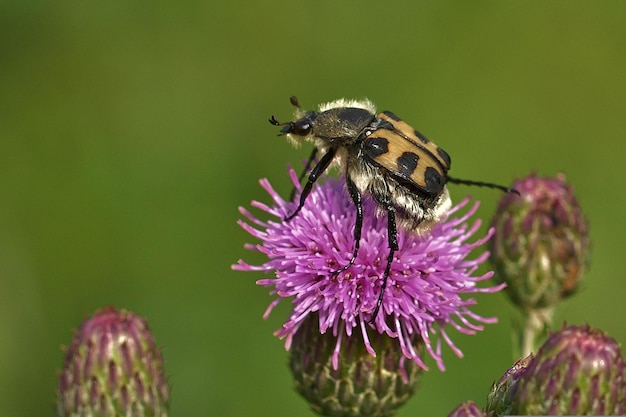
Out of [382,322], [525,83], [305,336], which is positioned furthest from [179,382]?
[525,83]

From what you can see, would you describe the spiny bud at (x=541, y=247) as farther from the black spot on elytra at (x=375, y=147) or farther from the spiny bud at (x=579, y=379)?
the spiny bud at (x=579, y=379)

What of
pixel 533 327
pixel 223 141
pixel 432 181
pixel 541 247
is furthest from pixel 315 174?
pixel 223 141

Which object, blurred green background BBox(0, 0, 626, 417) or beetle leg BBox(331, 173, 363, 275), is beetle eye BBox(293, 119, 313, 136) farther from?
blurred green background BBox(0, 0, 626, 417)

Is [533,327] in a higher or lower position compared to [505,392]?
higher

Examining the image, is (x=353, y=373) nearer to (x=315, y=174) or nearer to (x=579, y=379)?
(x=315, y=174)

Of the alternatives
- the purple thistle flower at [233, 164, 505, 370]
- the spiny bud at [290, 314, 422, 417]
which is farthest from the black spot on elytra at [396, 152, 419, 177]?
the spiny bud at [290, 314, 422, 417]

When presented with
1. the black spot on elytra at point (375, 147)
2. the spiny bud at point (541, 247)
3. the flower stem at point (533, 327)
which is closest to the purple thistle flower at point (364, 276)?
the black spot on elytra at point (375, 147)

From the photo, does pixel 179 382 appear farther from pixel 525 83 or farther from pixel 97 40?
pixel 525 83
